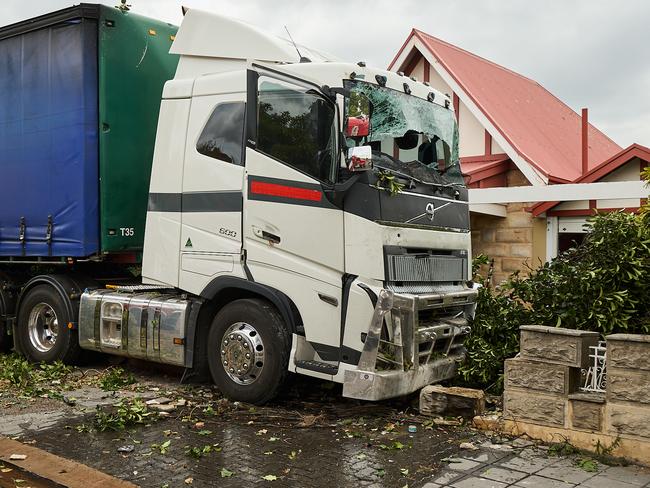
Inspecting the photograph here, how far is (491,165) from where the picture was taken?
1278 cm

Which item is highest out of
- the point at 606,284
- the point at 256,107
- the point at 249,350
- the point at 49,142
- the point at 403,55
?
the point at 403,55

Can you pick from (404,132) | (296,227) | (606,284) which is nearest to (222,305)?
(296,227)

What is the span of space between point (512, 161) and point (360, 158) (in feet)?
24.5

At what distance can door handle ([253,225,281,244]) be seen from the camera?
6.72m

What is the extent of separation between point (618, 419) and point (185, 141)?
473cm

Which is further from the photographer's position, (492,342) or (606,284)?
(492,342)

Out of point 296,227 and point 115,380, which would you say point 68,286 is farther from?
point 296,227

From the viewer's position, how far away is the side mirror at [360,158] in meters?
6.13

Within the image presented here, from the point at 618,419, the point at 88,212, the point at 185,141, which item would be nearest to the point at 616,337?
the point at 618,419

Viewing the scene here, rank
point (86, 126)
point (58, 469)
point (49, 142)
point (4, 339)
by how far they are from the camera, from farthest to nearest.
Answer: point (4, 339)
point (49, 142)
point (86, 126)
point (58, 469)

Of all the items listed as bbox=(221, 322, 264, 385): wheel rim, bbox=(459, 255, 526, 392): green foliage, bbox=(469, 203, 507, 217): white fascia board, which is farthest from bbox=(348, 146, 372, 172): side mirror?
bbox=(469, 203, 507, 217): white fascia board

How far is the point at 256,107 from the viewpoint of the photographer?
270 inches

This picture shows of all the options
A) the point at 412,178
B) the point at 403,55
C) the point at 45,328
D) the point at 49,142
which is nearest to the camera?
the point at 412,178

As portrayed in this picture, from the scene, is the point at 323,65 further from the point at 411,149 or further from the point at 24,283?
the point at 24,283
